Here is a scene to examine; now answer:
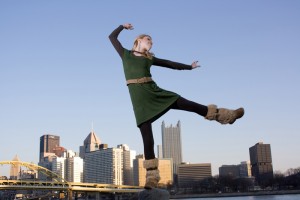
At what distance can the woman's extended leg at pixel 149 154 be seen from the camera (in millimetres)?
4820

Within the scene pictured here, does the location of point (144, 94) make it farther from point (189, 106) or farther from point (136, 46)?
point (136, 46)

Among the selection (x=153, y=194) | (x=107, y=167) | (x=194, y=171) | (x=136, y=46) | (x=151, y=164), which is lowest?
(x=153, y=194)

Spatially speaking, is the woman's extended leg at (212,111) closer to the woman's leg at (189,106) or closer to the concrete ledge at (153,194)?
the woman's leg at (189,106)

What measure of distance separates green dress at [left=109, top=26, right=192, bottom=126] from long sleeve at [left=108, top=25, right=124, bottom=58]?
0.58 ft

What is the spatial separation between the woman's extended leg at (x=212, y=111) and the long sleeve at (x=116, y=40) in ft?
3.55

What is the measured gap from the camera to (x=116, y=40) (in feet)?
18.1

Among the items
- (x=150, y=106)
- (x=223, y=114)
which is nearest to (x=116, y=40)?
(x=150, y=106)

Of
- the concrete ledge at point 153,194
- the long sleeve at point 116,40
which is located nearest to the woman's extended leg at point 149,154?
the concrete ledge at point 153,194

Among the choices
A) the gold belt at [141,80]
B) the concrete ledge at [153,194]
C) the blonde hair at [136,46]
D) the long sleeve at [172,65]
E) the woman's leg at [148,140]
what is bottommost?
the concrete ledge at [153,194]

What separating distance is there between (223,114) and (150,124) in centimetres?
90

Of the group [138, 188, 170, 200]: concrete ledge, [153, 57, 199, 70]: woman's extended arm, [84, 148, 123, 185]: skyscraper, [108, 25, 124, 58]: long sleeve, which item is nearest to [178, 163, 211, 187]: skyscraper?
[84, 148, 123, 185]: skyscraper

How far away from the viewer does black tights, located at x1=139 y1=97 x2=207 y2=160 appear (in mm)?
4934

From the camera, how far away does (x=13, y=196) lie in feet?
576

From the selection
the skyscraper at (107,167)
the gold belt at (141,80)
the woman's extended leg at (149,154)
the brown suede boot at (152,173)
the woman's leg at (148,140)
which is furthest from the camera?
the skyscraper at (107,167)
